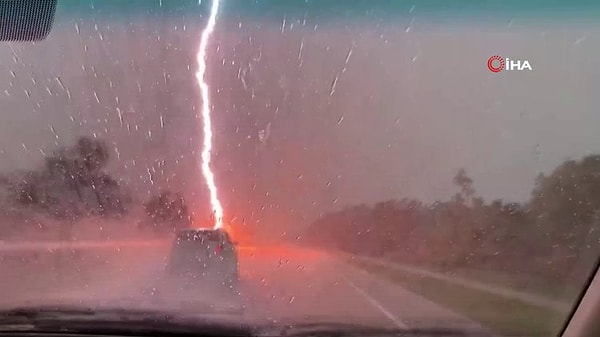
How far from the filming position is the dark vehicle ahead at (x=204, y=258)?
5.30m

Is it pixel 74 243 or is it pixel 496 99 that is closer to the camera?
pixel 496 99

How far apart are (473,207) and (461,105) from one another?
0.59 m

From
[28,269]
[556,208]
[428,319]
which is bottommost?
[428,319]

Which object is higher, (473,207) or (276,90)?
(276,90)

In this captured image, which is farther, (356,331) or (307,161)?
(307,161)

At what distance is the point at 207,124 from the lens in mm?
5316

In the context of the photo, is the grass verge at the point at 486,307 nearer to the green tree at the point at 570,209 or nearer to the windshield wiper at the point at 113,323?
the green tree at the point at 570,209

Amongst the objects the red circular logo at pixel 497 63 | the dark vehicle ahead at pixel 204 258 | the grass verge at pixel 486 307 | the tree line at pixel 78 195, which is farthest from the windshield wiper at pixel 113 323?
the red circular logo at pixel 497 63

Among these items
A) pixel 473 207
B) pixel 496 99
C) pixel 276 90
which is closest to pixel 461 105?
pixel 496 99

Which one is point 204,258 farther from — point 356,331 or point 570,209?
point 570,209

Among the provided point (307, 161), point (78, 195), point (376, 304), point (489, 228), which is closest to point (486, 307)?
point (489, 228)

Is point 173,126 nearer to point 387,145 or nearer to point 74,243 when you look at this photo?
point 74,243

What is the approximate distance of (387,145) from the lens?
17.3ft

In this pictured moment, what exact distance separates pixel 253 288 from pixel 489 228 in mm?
1383
